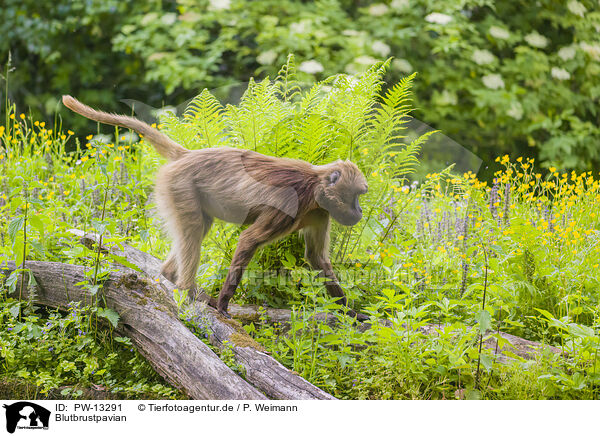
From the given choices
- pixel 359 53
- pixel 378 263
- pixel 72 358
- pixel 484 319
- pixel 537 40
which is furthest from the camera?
pixel 537 40

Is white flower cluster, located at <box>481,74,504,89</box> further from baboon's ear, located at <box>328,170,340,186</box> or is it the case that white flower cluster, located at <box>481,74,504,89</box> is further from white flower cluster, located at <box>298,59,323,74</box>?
baboon's ear, located at <box>328,170,340,186</box>

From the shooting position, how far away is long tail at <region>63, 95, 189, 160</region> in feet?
10.8

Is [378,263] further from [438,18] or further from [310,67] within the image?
[438,18]

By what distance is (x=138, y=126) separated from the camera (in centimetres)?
329

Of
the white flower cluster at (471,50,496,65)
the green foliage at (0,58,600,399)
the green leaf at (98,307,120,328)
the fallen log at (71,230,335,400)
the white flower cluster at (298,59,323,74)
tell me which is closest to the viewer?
the fallen log at (71,230,335,400)

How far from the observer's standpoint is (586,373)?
281cm

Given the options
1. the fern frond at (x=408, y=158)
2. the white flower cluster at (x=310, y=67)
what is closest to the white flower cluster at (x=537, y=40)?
the fern frond at (x=408, y=158)

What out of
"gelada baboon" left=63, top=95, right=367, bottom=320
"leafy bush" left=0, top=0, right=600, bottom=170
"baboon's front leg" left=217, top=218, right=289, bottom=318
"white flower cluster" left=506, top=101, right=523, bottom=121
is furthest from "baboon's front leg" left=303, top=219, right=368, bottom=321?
"white flower cluster" left=506, top=101, right=523, bottom=121

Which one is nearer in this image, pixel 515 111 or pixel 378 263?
pixel 378 263

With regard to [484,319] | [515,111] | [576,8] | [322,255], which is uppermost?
[576,8]

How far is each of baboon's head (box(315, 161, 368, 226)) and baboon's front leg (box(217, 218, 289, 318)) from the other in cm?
27

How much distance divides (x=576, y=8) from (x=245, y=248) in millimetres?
2877

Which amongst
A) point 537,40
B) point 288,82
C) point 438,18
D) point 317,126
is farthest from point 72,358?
point 537,40
